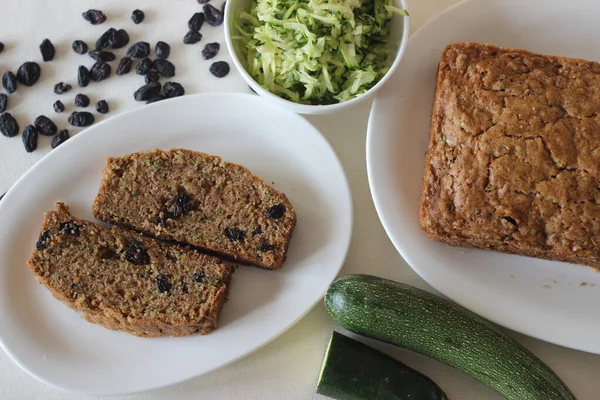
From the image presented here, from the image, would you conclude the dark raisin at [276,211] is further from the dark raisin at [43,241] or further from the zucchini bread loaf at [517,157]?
the dark raisin at [43,241]

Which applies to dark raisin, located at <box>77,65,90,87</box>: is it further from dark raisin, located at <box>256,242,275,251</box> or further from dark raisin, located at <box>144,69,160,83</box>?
dark raisin, located at <box>256,242,275,251</box>

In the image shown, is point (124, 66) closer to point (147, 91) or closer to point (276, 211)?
point (147, 91)

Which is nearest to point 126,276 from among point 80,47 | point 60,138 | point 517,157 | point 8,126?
point 60,138

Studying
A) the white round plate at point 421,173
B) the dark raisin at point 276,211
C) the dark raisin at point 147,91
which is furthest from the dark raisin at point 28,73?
the white round plate at point 421,173

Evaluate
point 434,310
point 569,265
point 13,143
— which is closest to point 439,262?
point 434,310

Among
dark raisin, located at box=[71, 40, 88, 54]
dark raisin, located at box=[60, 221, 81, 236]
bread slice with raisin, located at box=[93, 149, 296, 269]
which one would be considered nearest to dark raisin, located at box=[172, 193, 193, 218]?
bread slice with raisin, located at box=[93, 149, 296, 269]

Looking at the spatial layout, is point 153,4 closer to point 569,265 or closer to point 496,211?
point 496,211
